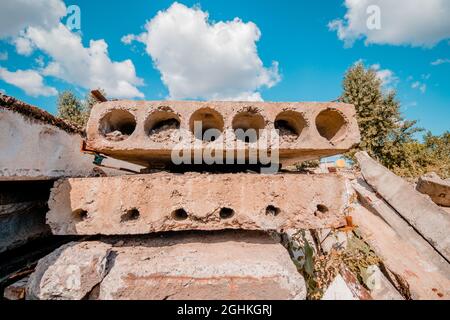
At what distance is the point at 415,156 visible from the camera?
14.5 metres

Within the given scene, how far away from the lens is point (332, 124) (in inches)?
68.3

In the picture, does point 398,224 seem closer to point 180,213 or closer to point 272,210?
point 272,210

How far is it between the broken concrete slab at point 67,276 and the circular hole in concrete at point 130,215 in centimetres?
23

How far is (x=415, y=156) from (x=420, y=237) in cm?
1580

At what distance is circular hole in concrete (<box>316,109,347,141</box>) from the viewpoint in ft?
5.30

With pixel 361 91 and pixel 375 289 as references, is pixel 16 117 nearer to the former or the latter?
pixel 375 289

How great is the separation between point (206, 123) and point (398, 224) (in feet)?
7.60

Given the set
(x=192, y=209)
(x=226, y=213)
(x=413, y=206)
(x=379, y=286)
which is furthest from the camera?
(x=413, y=206)

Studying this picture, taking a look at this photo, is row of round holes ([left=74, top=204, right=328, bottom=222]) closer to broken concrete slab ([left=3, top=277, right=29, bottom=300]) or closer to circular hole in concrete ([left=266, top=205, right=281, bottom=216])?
circular hole in concrete ([left=266, top=205, right=281, bottom=216])

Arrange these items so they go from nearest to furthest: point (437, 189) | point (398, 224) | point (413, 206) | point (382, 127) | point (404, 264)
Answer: point (404, 264), point (413, 206), point (398, 224), point (437, 189), point (382, 127)

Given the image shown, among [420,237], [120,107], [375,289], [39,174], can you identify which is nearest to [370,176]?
[420,237]

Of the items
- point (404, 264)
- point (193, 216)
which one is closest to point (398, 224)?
point (404, 264)

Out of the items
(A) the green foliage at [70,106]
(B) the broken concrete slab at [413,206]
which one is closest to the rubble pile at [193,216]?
(B) the broken concrete slab at [413,206]

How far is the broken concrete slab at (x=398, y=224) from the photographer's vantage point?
2.04 meters
